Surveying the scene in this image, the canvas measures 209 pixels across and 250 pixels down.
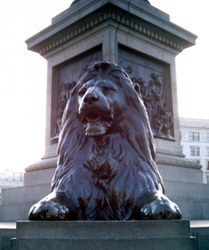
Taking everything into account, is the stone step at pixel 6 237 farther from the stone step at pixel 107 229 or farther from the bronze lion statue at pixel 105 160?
the stone step at pixel 107 229

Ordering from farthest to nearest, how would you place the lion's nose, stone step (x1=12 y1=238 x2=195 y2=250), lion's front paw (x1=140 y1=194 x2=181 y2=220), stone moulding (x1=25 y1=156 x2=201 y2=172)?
stone moulding (x1=25 y1=156 x2=201 y2=172) < the lion's nose < lion's front paw (x1=140 y1=194 x2=181 y2=220) < stone step (x1=12 y1=238 x2=195 y2=250)

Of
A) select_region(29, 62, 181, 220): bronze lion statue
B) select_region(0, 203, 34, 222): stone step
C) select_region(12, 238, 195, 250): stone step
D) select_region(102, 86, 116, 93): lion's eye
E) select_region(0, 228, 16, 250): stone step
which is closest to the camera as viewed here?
select_region(12, 238, 195, 250): stone step

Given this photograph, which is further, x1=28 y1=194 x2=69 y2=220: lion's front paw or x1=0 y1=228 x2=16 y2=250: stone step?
x1=0 y1=228 x2=16 y2=250: stone step

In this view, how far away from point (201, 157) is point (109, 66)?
2172 inches

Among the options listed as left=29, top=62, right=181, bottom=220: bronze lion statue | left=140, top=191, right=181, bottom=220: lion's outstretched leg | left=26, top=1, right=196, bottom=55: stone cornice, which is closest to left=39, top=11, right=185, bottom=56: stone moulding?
left=26, top=1, right=196, bottom=55: stone cornice

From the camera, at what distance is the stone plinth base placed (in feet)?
9.88

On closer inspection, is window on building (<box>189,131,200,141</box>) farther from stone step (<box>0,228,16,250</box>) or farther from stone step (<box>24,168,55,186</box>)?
stone step (<box>0,228,16,250</box>)

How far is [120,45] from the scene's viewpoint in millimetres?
9430

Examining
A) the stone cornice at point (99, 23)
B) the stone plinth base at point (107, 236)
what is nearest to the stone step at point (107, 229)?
the stone plinth base at point (107, 236)

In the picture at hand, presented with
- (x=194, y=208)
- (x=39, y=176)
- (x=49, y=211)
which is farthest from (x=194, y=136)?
(x=49, y=211)

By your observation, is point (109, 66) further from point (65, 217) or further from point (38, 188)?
point (38, 188)

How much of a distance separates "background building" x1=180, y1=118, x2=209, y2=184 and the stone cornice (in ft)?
142

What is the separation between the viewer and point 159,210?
3234mm

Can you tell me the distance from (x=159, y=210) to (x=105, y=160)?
70cm
